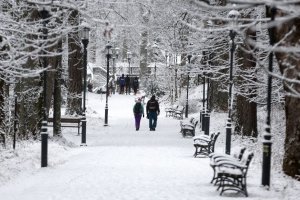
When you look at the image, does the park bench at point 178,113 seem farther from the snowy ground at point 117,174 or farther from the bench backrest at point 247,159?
the bench backrest at point 247,159

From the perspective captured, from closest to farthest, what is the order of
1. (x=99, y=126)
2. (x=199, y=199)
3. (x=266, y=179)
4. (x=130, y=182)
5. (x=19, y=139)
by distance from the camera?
(x=199, y=199), (x=266, y=179), (x=130, y=182), (x=19, y=139), (x=99, y=126)

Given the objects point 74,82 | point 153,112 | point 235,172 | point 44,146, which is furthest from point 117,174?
point 74,82

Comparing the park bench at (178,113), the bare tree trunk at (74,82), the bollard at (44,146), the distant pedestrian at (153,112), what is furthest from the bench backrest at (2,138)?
the park bench at (178,113)

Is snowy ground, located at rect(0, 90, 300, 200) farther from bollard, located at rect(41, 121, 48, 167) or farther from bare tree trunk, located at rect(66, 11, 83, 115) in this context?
bare tree trunk, located at rect(66, 11, 83, 115)

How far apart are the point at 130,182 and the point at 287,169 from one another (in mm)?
3575

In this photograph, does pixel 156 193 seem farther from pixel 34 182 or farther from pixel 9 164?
pixel 9 164

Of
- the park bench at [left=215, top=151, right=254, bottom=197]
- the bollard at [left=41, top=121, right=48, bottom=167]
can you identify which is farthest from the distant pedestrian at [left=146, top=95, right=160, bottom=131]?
the park bench at [left=215, top=151, right=254, bottom=197]

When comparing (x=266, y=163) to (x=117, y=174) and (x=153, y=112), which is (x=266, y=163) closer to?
(x=117, y=174)

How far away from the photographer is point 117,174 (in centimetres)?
1241

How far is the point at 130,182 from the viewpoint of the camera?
11.3 m

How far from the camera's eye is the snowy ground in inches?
390

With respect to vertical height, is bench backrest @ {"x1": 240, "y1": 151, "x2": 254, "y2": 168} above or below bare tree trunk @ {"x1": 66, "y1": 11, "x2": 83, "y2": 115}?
below

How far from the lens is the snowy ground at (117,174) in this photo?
991 cm

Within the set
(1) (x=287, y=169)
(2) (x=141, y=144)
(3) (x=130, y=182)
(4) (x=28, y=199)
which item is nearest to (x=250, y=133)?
(2) (x=141, y=144)
